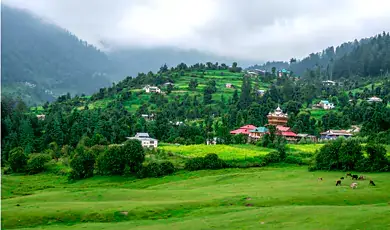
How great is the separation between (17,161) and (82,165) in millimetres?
17168

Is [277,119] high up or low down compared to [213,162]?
up

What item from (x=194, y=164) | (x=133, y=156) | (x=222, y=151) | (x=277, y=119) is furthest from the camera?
(x=277, y=119)

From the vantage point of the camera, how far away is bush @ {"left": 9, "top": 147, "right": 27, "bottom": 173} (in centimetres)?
7588

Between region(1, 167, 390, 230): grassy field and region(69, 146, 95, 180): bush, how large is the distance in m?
12.2

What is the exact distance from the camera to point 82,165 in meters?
66.1

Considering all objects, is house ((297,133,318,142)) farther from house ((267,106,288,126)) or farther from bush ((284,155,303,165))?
bush ((284,155,303,165))

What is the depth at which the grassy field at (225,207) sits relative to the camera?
90.8ft

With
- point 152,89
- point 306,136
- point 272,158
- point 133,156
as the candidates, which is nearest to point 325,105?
point 306,136

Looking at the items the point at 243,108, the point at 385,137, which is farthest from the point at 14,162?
the point at 243,108

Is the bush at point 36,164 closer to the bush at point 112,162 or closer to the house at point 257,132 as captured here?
the bush at point 112,162

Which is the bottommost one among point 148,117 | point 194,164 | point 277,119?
point 194,164

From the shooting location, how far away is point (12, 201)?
43.1 meters

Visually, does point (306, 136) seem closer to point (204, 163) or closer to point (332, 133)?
point (332, 133)

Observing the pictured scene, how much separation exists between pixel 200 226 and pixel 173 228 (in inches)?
67.3
